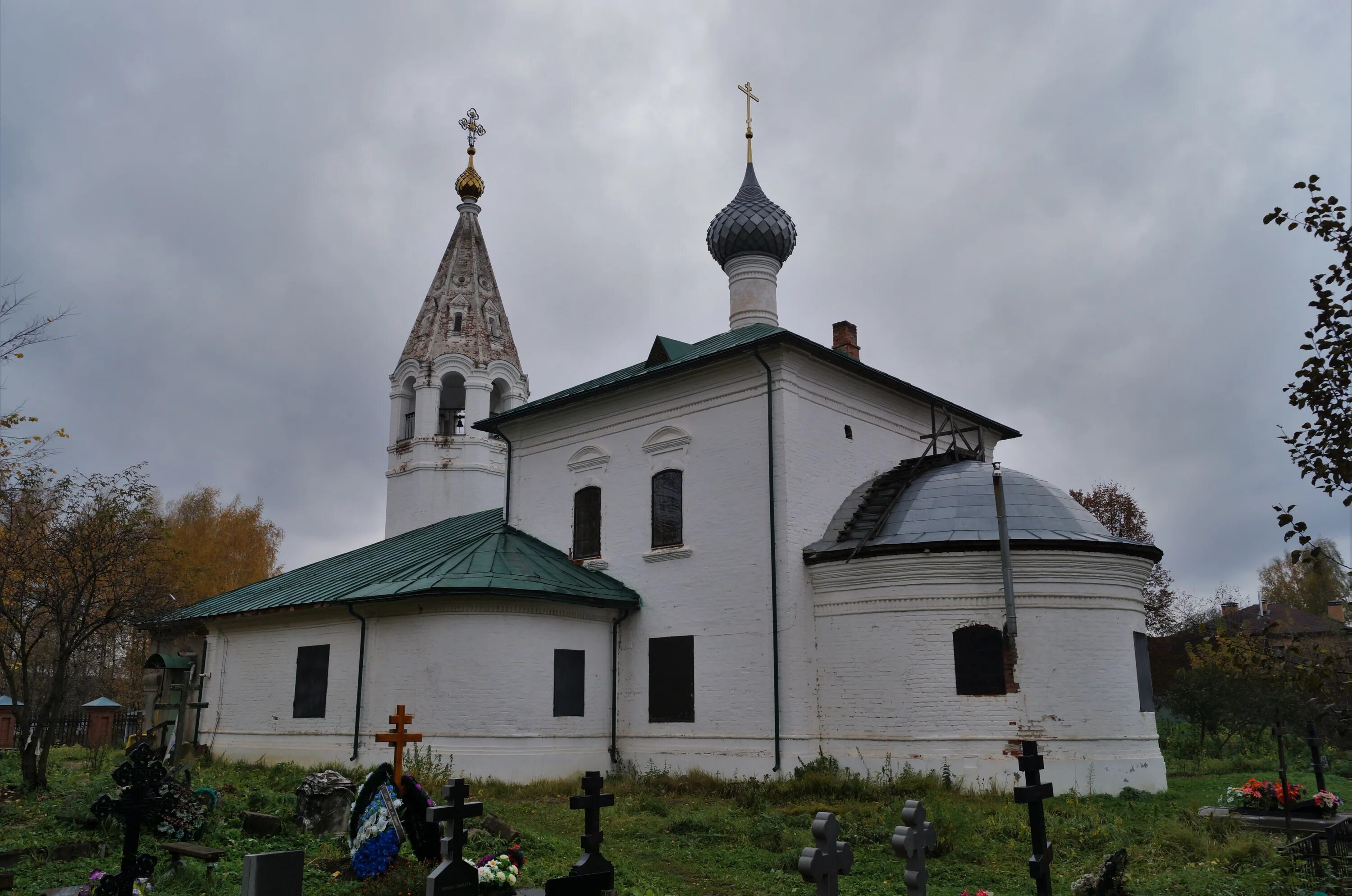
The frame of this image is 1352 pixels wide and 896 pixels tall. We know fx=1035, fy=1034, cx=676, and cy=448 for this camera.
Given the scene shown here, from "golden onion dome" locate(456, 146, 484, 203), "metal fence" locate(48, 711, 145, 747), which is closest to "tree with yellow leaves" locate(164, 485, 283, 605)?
"metal fence" locate(48, 711, 145, 747)

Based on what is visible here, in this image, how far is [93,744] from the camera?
1065 inches

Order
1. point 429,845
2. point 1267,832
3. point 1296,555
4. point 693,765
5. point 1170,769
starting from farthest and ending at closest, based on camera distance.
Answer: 1. point 1170,769
2. point 693,765
3. point 1267,832
4. point 429,845
5. point 1296,555

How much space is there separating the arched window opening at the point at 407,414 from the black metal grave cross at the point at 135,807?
59.7ft

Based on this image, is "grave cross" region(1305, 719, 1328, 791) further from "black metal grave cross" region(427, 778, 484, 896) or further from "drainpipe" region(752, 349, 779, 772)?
"black metal grave cross" region(427, 778, 484, 896)

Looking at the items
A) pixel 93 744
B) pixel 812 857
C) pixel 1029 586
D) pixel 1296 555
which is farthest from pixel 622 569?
pixel 93 744

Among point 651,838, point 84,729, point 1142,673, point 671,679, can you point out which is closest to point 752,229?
point 671,679

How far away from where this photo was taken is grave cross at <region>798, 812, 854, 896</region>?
6438 millimetres

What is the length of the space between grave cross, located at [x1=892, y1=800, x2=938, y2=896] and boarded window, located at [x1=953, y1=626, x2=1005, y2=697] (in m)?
8.38

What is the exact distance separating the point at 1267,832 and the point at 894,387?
9.90 meters

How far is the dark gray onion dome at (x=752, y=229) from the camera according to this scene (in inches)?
866

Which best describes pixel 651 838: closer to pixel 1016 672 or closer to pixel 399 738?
pixel 399 738

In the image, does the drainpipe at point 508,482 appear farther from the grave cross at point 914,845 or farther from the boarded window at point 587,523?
the grave cross at point 914,845

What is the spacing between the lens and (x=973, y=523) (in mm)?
15648

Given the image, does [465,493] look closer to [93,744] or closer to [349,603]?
[349,603]
